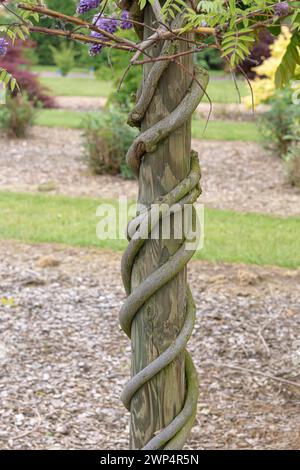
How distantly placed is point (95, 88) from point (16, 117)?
12.7 meters

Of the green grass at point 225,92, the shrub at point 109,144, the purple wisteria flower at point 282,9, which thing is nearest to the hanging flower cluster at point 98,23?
the purple wisteria flower at point 282,9

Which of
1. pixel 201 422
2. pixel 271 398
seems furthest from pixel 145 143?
pixel 271 398

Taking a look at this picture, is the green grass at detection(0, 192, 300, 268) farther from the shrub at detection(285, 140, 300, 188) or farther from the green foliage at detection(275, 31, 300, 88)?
the green foliage at detection(275, 31, 300, 88)

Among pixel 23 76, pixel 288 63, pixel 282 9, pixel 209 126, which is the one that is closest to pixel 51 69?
pixel 23 76

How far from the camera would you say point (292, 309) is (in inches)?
212

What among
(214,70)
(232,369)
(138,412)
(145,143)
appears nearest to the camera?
(145,143)

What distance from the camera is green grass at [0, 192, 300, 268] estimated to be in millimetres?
6711

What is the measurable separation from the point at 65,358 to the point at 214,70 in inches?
1223

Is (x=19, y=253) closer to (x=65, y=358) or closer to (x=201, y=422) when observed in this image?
(x=65, y=358)

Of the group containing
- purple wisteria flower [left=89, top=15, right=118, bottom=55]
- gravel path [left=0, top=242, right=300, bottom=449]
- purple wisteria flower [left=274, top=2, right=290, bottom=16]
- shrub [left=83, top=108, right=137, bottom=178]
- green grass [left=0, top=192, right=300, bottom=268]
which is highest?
purple wisteria flower [left=274, top=2, right=290, bottom=16]

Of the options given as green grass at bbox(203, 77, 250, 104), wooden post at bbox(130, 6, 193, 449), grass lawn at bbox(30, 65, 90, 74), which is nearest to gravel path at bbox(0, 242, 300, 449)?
wooden post at bbox(130, 6, 193, 449)

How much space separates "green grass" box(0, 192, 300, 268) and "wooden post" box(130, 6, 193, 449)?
4.20 meters

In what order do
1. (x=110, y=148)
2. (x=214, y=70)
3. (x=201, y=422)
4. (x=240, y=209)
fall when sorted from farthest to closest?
(x=214, y=70), (x=110, y=148), (x=240, y=209), (x=201, y=422)

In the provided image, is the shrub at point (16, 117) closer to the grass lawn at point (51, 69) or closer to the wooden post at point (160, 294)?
the wooden post at point (160, 294)
